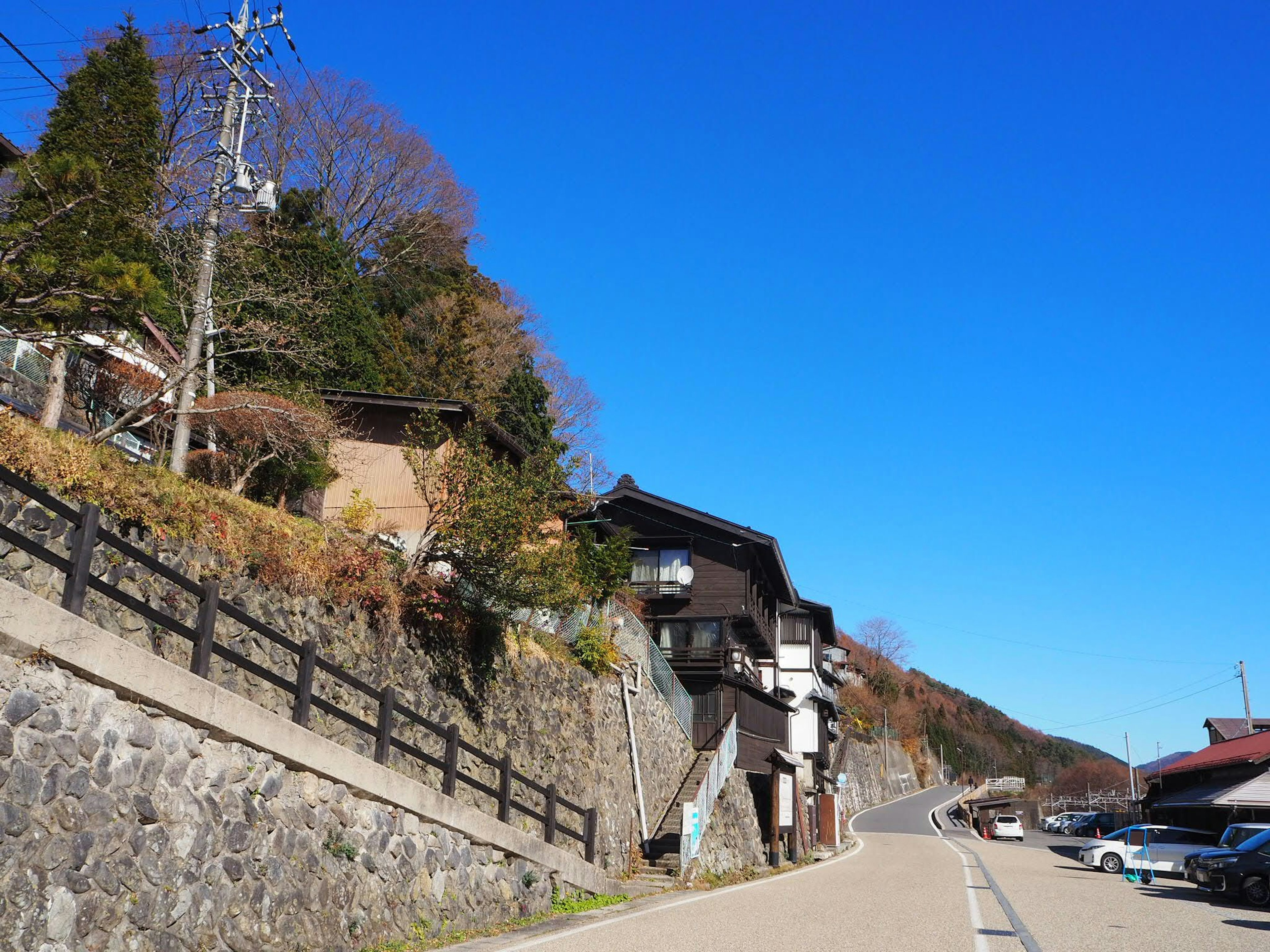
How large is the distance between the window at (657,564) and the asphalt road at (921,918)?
522 inches

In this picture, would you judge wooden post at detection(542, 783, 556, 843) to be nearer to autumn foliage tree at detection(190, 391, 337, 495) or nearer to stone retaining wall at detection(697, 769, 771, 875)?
autumn foliage tree at detection(190, 391, 337, 495)

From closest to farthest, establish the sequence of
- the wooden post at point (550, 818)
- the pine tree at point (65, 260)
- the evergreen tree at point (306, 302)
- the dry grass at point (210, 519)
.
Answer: the pine tree at point (65, 260)
the dry grass at point (210, 519)
the wooden post at point (550, 818)
the evergreen tree at point (306, 302)

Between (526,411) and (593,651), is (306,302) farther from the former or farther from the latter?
(526,411)

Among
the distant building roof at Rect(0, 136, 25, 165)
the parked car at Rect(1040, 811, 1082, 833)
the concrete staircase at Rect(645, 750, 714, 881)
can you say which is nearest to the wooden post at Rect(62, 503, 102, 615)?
the concrete staircase at Rect(645, 750, 714, 881)

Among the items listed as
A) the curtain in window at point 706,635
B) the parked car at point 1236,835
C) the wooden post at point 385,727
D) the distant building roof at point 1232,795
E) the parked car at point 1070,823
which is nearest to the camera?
the wooden post at point 385,727

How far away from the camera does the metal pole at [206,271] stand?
15852 mm

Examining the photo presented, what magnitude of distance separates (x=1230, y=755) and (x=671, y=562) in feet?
80.8

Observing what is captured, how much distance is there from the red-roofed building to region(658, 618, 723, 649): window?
19.2 metres

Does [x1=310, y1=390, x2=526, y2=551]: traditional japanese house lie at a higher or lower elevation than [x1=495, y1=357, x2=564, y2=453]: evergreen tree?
lower

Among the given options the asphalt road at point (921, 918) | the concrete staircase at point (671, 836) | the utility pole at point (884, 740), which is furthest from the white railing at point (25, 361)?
the utility pole at point (884, 740)

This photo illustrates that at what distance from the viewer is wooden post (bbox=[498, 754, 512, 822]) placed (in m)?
14.4

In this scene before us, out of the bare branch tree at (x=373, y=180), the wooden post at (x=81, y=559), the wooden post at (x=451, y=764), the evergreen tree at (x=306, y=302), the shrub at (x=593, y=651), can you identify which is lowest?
the wooden post at (x=451, y=764)

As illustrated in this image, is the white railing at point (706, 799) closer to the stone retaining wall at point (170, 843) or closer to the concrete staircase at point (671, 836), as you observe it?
the concrete staircase at point (671, 836)

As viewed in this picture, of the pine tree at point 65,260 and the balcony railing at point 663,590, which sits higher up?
the balcony railing at point 663,590
